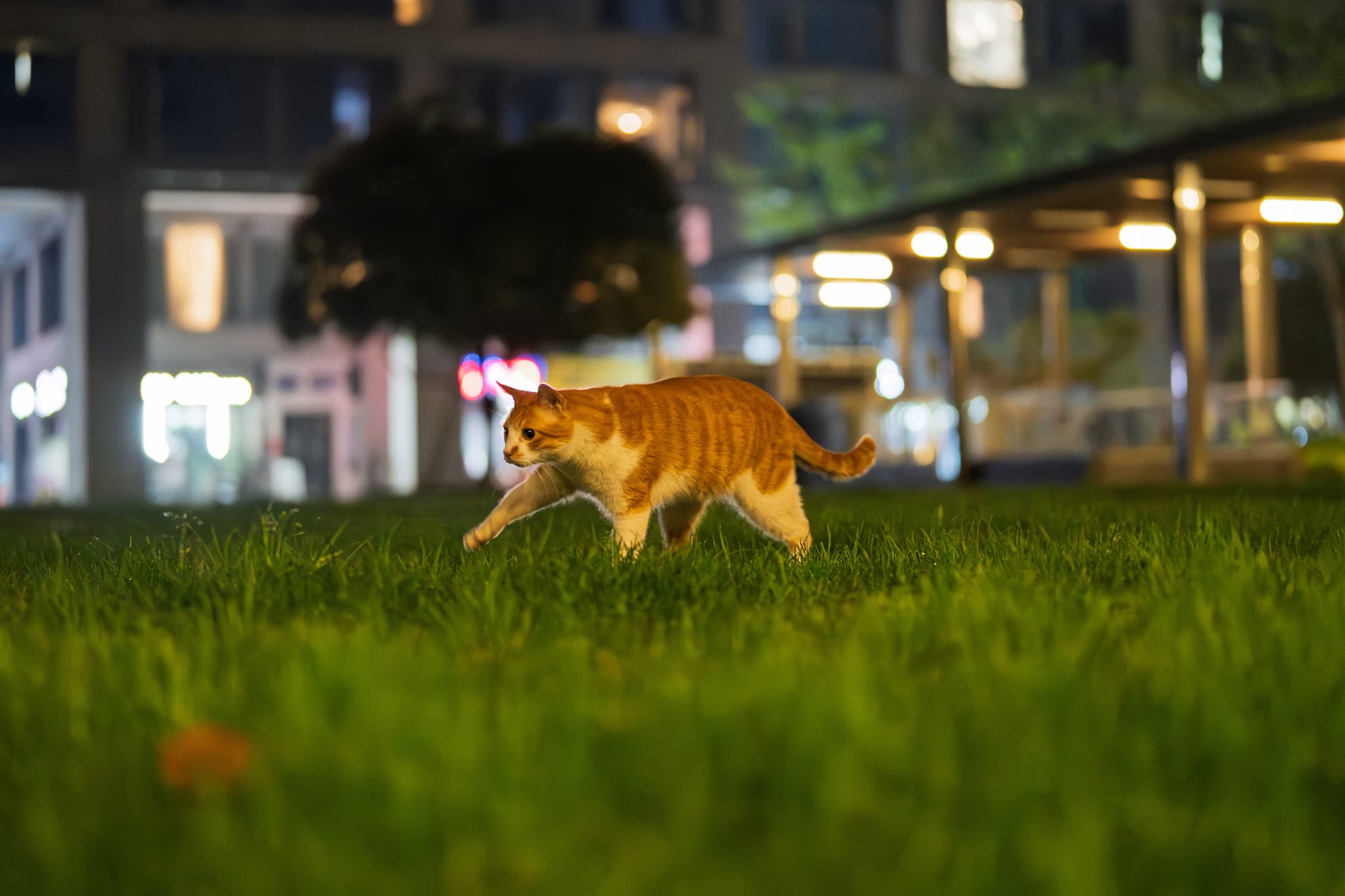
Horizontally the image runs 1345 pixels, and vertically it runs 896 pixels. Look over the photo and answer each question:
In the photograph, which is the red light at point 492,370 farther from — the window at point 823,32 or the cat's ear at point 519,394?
the cat's ear at point 519,394

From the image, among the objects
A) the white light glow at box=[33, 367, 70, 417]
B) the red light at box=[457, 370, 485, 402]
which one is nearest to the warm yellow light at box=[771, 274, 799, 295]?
the red light at box=[457, 370, 485, 402]

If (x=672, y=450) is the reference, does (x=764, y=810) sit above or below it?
below

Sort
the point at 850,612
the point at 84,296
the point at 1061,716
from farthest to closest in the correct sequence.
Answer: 1. the point at 84,296
2. the point at 850,612
3. the point at 1061,716

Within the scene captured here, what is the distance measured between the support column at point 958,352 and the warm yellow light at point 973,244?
19 cm

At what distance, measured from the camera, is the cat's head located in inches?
217

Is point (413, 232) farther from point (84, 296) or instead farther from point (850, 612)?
point (850, 612)

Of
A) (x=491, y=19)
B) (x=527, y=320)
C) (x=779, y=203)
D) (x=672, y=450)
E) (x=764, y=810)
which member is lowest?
(x=764, y=810)

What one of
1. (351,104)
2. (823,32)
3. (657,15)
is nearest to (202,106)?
(351,104)

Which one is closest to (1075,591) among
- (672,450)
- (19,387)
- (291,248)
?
(672,450)

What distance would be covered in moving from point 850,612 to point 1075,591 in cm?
68

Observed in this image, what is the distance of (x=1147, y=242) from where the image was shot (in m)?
22.3

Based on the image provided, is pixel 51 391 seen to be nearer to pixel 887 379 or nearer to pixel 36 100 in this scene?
pixel 36 100

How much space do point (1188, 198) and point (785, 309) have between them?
23.8ft

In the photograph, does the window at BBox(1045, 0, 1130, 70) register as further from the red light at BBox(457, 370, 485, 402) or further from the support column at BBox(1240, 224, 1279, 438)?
the support column at BBox(1240, 224, 1279, 438)
